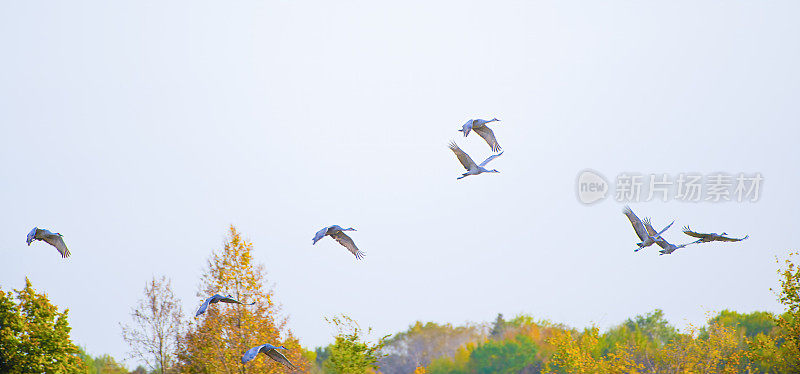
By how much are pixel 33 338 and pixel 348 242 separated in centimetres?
2384

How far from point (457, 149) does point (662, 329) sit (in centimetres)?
8654

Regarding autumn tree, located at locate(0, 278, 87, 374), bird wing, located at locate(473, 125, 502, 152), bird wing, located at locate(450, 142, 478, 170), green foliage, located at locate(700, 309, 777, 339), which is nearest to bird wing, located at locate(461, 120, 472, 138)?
bird wing, located at locate(450, 142, 478, 170)

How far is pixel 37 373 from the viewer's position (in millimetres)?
39031

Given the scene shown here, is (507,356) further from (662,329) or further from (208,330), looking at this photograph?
(208,330)

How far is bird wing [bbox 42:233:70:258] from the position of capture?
2274 cm

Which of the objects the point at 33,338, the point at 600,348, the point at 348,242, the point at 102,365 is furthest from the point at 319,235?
the point at 102,365

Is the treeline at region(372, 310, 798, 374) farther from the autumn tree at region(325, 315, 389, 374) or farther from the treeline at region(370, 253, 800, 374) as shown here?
the autumn tree at region(325, 315, 389, 374)

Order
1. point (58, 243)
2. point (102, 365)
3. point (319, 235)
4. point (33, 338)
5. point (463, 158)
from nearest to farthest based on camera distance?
point (319, 235) → point (463, 158) → point (58, 243) → point (33, 338) → point (102, 365)

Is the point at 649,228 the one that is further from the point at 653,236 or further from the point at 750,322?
the point at 750,322

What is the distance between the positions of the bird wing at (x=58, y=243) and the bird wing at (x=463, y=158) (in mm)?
11466

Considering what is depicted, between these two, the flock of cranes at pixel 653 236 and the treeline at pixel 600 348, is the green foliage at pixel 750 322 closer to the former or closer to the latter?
the treeline at pixel 600 348

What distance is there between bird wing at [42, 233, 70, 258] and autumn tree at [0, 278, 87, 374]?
732 inches

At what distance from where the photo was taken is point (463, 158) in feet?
73.4

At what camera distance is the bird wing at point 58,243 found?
74.6 feet
